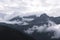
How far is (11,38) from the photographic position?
15588cm

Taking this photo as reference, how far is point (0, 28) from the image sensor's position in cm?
14825

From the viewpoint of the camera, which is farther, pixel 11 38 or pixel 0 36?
pixel 11 38

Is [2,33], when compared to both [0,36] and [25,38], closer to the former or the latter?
[0,36]

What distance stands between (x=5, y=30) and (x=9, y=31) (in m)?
4.79

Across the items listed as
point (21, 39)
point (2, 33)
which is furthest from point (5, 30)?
point (21, 39)

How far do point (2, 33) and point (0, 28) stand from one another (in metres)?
4.70

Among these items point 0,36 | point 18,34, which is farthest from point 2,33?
point 18,34

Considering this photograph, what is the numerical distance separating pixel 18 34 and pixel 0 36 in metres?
15.3

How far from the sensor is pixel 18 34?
483 feet

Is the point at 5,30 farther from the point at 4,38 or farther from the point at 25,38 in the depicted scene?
the point at 25,38

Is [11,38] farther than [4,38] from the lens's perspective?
Yes

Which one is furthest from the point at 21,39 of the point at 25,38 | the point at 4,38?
the point at 4,38

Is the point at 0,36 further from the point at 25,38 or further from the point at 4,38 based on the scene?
the point at 25,38

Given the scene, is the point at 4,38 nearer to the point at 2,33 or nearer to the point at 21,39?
the point at 2,33
